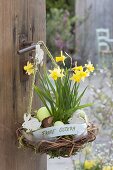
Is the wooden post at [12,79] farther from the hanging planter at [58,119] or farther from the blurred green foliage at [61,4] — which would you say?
the blurred green foliage at [61,4]

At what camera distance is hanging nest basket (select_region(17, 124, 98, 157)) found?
1.42m

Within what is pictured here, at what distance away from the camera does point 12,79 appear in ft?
5.07

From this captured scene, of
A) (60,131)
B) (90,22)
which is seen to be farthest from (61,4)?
(60,131)

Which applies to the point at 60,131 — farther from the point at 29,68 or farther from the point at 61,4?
the point at 61,4

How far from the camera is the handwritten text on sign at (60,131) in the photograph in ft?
4.68

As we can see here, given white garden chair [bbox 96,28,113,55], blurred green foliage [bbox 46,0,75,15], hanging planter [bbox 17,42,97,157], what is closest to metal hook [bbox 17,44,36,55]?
hanging planter [bbox 17,42,97,157]

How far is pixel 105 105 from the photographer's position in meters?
3.46

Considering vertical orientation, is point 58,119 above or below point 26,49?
below

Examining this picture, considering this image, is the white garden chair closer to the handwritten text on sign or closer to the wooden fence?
the wooden fence

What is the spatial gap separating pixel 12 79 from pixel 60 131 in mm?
255

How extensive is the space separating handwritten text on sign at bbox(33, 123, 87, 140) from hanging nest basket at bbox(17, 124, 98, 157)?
2 cm

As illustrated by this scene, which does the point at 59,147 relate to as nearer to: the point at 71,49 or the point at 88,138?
the point at 88,138

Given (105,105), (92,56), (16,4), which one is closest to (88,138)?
(16,4)

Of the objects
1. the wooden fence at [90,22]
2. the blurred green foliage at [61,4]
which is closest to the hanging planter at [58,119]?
the wooden fence at [90,22]
